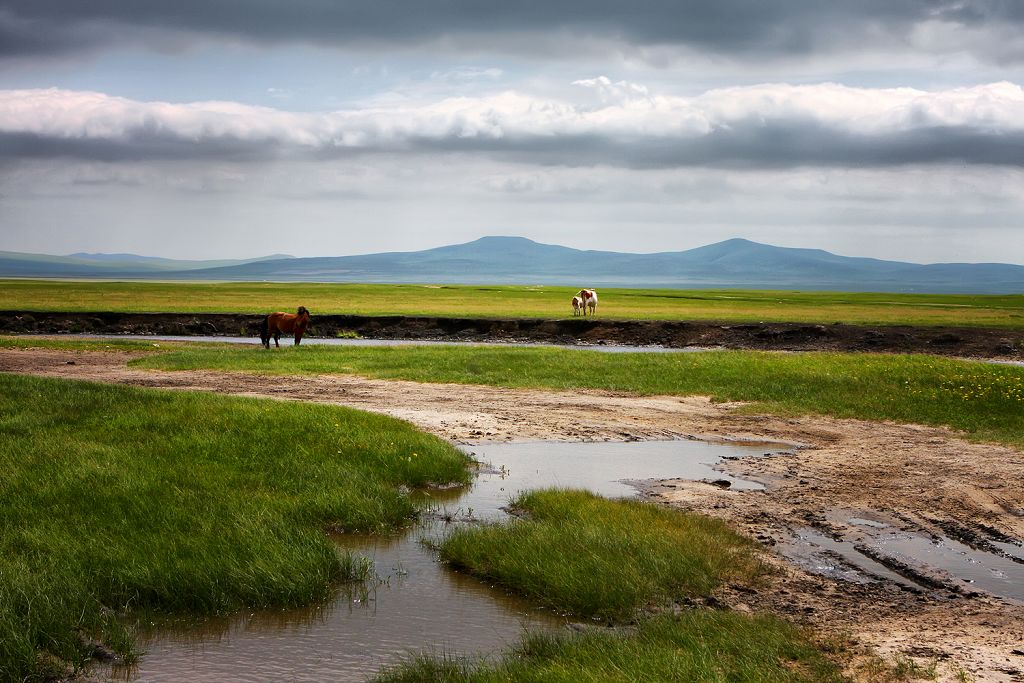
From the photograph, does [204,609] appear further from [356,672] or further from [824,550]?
[824,550]

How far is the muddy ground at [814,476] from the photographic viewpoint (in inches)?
366

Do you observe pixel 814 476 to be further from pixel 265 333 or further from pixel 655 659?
pixel 265 333

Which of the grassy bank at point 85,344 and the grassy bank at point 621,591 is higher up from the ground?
the grassy bank at point 85,344

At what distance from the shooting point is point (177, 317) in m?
56.9

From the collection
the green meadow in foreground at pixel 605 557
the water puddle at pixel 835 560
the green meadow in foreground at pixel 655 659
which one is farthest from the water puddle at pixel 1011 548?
the green meadow in foreground at pixel 655 659

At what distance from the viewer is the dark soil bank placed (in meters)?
45.2

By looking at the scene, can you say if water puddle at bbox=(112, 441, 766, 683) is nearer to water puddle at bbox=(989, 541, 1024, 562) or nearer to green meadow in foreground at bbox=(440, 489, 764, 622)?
green meadow in foreground at bbox=(440, 489, 764, 622)

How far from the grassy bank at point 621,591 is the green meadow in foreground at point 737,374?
11808 millimetres

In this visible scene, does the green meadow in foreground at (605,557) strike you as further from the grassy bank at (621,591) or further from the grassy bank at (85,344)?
the grassy bank at (85,344)

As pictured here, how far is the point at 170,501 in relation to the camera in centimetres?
1278

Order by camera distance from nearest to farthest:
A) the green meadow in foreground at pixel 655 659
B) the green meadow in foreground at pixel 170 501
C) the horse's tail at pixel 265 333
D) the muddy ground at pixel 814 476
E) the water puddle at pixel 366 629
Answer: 1. the green meadow in foreground at pixel 655 659
2. the water puddle at pixel 366 629
3. the muddy ground at pixel 814 476
4. the green meadow in foreground at pixel 170 501
5. the horse's tail at pixel 265 333

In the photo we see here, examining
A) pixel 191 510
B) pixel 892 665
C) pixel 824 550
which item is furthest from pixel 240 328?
Answer: pixel 892 665

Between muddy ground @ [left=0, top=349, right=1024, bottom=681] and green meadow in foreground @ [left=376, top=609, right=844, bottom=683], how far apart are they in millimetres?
662

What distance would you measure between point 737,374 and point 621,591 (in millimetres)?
19826
